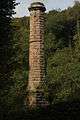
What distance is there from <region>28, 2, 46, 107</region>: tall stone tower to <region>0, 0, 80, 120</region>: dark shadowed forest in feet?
2.17

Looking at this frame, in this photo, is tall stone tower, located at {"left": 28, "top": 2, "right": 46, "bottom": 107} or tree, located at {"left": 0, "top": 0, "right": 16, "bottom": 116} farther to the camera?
tall stone tower, located at {"left": 28, "top": 2, "right": 46, "bottom": 107}

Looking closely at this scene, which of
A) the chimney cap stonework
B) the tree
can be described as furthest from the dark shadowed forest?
the chimney cap stonework

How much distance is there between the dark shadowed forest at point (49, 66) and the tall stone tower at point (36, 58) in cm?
66

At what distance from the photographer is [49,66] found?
161 ft

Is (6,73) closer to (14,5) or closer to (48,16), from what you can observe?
(14,5)

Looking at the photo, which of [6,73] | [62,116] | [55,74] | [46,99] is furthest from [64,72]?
[62,116]

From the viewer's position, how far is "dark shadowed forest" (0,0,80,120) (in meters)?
16.0

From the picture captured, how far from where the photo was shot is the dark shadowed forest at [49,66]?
16.0m

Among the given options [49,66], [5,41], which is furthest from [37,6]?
[49,66]

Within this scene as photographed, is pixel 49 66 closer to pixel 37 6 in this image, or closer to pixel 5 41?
pixel 37 6

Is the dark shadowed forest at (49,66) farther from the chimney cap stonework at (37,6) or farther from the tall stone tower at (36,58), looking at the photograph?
the chimney cap stonework at (37,6)

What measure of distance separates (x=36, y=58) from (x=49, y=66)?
2792cm

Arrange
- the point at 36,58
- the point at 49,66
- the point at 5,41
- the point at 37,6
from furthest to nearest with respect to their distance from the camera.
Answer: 1. the point at 49,66
2. the point at 37,6
3. the point at 36,58
4. the point at 5,41

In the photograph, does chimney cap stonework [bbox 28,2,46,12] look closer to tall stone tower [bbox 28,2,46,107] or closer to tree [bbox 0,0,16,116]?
tall stone tower [bbox 28,2,46,107]
